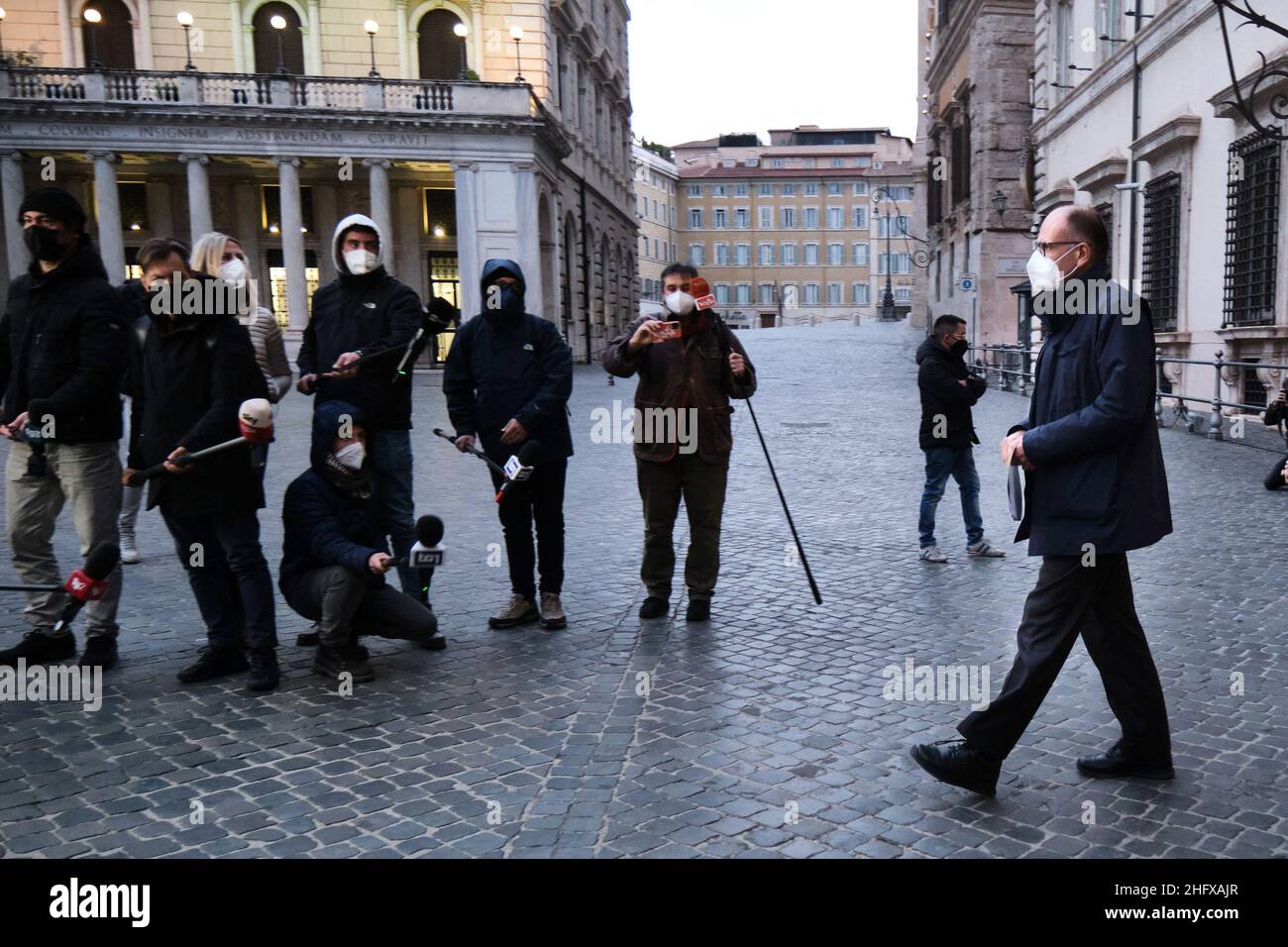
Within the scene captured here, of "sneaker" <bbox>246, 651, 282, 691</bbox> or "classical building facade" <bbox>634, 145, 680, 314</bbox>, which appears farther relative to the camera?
"classical building facade" <bbox>634, 145, 680, 314</bbox>

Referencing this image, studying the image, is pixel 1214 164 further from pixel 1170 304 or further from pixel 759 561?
pixel 759 561

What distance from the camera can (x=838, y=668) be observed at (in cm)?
514

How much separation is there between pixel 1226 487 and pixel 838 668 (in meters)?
6.81

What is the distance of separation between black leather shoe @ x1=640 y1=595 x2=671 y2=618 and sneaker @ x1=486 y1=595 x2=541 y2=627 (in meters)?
0.61

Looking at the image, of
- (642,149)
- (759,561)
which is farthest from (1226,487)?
(642,149)

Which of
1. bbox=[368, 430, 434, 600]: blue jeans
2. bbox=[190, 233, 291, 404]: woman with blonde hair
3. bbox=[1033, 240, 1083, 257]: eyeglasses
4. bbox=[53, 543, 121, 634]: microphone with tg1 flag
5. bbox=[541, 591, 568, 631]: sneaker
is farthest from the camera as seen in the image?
bbox=[541, 591, 568, 631]: sneaker

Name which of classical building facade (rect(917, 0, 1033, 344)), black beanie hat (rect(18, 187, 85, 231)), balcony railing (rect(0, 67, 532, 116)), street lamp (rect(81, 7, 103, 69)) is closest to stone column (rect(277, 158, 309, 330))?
balcony railing (rect(0, 67, 532, 116))

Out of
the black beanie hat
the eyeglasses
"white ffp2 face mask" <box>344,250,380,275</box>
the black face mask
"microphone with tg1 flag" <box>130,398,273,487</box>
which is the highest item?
the black beanie hat

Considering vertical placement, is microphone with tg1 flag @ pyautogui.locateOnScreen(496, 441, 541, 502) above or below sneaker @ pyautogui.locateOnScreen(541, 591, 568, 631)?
above

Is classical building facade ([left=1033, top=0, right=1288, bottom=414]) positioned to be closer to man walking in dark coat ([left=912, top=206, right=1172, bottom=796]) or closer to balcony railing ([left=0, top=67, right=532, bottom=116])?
man walking in dark coat ([left=912, top=206, right=1172, bottom=796])

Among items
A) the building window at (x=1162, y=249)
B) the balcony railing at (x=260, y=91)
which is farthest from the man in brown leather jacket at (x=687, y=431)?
the balcony railing at (x=260, y=91)

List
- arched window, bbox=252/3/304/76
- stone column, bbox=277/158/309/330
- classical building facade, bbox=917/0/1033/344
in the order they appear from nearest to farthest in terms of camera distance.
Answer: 1. stone column, bbox=277/158/309/330
2. classical building facade, bbox=917/0/1033/344
3. arched window, bbox=252/3/304/76

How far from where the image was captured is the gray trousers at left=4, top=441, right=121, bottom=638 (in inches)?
207

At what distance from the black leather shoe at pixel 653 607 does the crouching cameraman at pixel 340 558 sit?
50.7 inches
